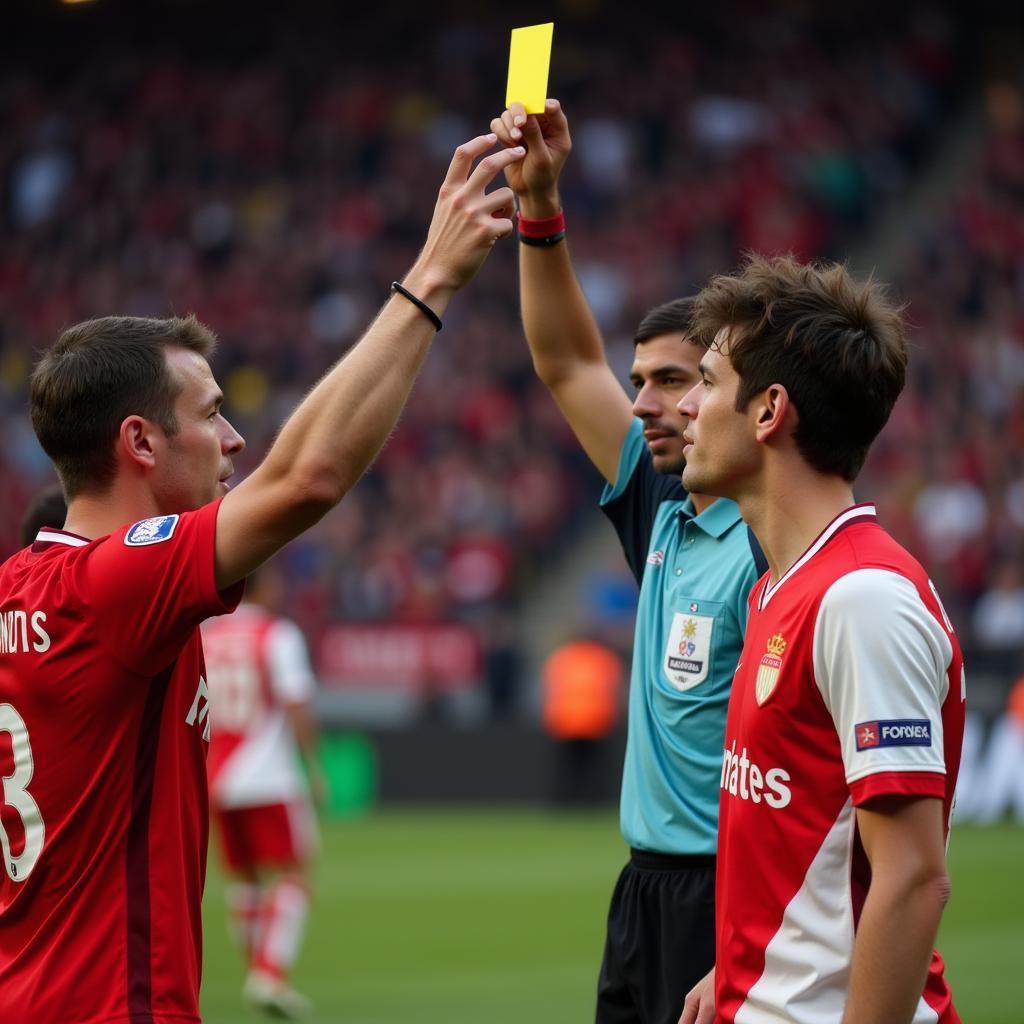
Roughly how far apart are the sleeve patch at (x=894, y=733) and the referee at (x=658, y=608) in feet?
4.75

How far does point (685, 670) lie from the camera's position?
4.39 meters

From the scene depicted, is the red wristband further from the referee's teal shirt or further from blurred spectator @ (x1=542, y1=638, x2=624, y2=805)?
blurred spectator @ (x1=542, y1=638, x2=624, y2=805)

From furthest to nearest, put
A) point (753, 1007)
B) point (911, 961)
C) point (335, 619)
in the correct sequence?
point (335, 619) → point (753, 1007) → point (911, 961)

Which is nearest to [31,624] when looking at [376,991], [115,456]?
[115,456]

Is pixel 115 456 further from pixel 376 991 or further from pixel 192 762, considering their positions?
pixel 376 991

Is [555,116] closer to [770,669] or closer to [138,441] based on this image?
[138,441]

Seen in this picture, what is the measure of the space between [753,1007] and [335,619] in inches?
750

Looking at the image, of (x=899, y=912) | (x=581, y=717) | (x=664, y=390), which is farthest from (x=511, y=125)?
(x=581, y=717)

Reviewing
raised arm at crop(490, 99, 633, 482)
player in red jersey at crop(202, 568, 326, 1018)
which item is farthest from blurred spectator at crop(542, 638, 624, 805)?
raised arm at crop(490, 99, 633, 482)

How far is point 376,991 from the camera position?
375 inches

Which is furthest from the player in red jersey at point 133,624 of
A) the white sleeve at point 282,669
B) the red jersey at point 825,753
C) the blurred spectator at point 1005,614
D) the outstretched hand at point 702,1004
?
the blurred spectator at point 1005,614

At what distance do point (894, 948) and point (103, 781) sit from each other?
144 centimetres

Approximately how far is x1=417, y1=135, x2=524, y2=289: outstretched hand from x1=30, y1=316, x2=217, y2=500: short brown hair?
0.58 metres

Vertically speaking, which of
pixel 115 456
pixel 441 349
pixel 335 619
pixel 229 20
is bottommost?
pixel 335 619
